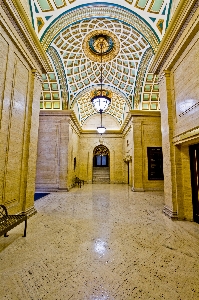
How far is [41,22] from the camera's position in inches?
219

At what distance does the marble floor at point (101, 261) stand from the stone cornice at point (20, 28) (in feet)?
14.4

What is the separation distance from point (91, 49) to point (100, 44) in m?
0.62

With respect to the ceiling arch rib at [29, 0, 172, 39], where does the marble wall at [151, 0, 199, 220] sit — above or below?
below

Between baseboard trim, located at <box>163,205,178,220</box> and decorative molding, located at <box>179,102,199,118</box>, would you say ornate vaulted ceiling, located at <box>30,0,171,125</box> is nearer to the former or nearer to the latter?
decorative molding, located at <box>179,102,199,118</box>

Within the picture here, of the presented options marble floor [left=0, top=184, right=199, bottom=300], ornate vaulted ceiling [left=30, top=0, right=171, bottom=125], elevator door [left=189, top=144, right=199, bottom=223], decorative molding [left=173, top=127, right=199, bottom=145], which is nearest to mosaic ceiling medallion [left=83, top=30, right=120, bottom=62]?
ornate vaulted ceiling [left=30, top=0, right=171, bottom=125]

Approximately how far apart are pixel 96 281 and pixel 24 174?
3492mm

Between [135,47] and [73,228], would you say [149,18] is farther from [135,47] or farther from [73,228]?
[73,228]

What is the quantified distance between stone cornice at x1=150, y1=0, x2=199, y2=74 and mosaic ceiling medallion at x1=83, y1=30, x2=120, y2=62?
4.12 metres

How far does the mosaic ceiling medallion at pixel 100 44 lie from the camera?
8.05 meters

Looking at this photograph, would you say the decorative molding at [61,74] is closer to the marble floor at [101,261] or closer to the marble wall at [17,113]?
the marble wall at [17,113]

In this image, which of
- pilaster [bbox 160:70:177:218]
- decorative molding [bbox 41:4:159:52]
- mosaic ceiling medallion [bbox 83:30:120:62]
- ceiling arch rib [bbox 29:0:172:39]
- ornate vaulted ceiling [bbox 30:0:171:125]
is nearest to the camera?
pilaster [bbox 160:70:177:218]

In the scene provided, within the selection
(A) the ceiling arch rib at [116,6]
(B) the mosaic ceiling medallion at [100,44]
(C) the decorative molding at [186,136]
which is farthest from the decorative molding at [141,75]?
(C) the decorative molding at [186,136]

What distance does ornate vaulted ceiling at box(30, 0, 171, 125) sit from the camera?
5.66m

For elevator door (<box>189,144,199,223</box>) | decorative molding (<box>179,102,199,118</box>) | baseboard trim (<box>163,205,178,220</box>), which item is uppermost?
decorative molding (<box>179,102,199,118</box>)
